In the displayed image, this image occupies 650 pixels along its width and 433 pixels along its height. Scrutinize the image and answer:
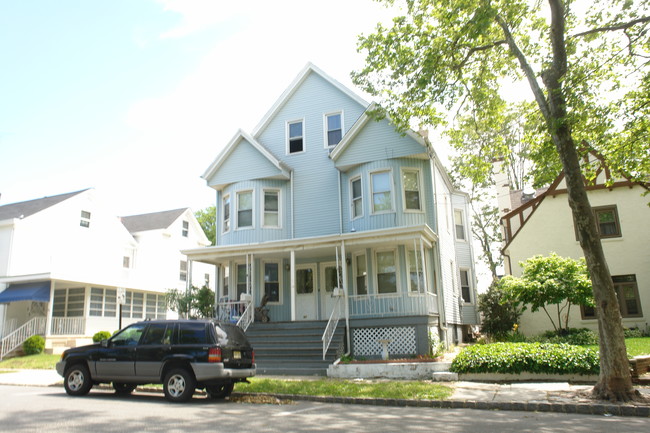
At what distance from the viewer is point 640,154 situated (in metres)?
13.6

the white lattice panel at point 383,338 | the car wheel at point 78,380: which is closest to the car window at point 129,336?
the car wheel at point 78,380

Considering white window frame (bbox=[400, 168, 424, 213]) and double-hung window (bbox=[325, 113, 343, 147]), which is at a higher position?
double-hung window (bbox=[325, 113, 343, 147])

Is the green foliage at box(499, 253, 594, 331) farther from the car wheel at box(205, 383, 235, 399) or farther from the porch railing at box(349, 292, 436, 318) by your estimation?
the car wheel at box(205, 383, 235, 399)

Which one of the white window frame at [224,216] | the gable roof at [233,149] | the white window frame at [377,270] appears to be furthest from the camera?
the white window frame at [224,216]

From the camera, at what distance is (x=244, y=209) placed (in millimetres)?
20031

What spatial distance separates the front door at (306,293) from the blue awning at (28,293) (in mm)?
12346

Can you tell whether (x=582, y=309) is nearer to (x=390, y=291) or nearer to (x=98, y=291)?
(x=390, y=291)

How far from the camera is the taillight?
397 inches

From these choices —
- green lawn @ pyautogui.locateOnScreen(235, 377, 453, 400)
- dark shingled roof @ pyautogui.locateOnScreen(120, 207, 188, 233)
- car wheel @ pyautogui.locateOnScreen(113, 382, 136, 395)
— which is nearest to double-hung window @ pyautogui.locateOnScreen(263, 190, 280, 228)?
green lawn @ pyautogui.locateOnScreen(235, 377, 453, 400)

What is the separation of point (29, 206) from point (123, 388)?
67.7ft

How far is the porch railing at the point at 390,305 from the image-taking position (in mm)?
16219

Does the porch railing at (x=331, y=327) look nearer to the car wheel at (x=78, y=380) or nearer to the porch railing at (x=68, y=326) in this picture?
the car wheel at (x=78, y=380)

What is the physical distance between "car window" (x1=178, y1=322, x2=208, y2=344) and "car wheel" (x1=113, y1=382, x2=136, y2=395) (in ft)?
6.78

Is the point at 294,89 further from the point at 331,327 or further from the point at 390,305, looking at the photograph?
the point at 331,327
